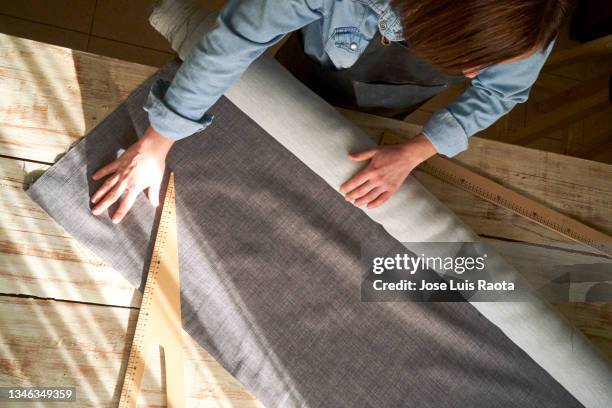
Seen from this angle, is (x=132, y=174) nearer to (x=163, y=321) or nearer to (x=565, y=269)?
(x=163, y=321)

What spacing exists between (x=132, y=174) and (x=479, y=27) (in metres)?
0.64

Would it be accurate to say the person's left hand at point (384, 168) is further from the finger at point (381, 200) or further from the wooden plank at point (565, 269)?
the wooden plank at point (565, 269)

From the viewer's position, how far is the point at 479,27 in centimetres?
54

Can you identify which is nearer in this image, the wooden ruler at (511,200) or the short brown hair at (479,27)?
the short brown hair at (479,27)

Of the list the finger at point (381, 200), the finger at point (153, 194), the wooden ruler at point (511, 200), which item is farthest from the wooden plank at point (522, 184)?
the finger at point (153, 194)

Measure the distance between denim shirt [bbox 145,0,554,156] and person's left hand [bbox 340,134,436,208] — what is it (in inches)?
1.3

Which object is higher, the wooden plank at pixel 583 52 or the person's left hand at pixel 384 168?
the person's left hand at pixel 384 168

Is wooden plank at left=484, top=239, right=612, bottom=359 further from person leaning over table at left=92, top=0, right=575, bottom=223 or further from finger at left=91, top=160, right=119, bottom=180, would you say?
finger at left=91, top=160, right=119, bottom=180

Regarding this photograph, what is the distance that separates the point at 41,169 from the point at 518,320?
0.93m

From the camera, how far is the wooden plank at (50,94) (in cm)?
95

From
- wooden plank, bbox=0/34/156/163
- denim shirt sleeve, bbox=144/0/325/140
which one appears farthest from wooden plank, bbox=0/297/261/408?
denim shirt sleeve, bbox=144/0/325/140

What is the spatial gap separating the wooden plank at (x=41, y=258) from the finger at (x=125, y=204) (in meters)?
0.08

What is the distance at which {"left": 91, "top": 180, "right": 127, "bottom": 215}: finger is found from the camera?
3.07 ft

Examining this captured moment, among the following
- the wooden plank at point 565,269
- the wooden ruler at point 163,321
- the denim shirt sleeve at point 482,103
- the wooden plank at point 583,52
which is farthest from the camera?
the wooden plank at point 583,52
